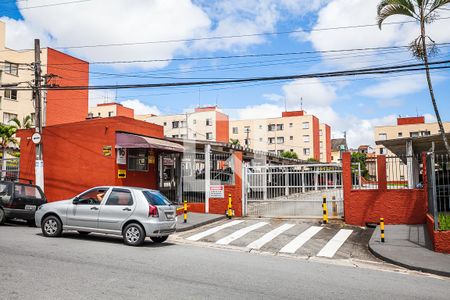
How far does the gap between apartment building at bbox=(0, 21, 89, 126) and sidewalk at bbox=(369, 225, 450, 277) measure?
38291 mm

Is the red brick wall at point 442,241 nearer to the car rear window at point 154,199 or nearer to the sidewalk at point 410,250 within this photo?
the sidewalk at point 410,250

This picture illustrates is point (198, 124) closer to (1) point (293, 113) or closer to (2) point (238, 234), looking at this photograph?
(1) point (293, 113)

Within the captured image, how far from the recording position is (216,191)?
18.2 metres

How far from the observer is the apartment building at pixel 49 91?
43188mm

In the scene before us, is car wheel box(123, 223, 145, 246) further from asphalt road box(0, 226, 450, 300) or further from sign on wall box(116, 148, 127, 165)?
sign on wall box(116, 148, 127, 165)

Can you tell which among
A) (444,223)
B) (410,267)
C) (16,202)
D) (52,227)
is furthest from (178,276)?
(16,202)

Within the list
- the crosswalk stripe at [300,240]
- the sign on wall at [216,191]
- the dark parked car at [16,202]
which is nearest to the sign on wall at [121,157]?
the dark parked car at [16,202]

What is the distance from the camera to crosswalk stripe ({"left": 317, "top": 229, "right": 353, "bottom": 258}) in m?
11.0

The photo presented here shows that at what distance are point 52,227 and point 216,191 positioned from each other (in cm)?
813

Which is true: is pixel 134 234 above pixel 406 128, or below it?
below

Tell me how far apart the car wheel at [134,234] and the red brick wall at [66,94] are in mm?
35721

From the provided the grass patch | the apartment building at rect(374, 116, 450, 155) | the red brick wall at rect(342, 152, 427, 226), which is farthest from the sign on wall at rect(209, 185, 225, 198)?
the apartment building at rect(374, 116, 450, 155)

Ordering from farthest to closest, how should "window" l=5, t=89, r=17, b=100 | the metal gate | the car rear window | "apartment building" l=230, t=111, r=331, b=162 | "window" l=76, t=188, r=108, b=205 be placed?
"apartment building" l=230, t=111, r=331, b=162
"window" l=5, t=89, r=17, b=100
the metal gate
"window" l=76, t=188, r=108, b=205
the car rear window

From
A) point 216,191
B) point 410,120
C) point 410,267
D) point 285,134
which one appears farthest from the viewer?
point 285,134
